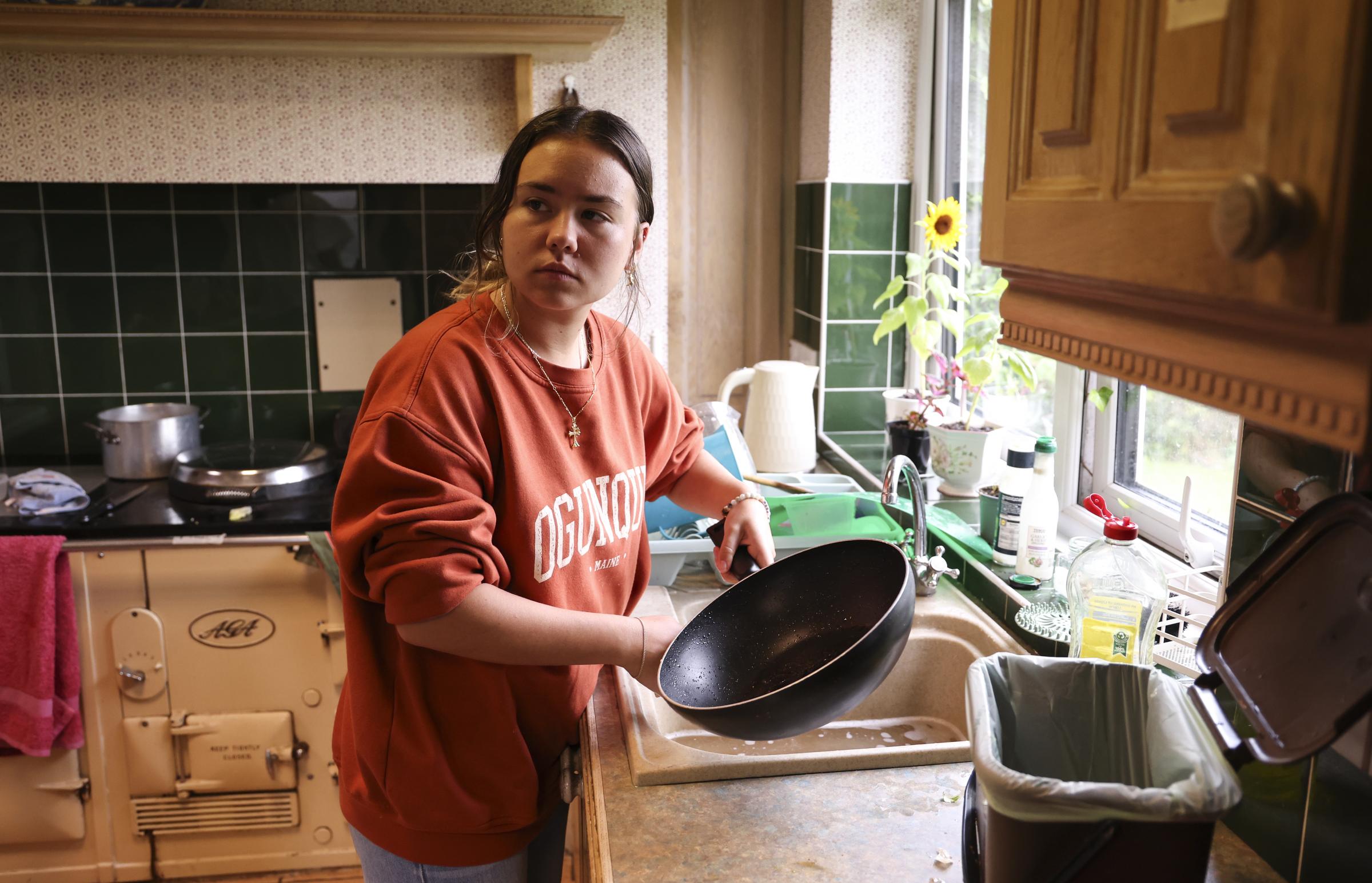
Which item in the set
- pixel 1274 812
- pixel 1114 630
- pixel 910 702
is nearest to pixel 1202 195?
pixel 1274 812

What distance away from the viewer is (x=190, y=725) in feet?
7.32

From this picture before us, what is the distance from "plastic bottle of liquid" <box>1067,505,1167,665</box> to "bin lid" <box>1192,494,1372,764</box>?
310mm

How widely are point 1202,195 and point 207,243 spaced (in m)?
2.55

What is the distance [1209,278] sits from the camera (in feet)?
1.70

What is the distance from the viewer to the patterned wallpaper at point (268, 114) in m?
2.25

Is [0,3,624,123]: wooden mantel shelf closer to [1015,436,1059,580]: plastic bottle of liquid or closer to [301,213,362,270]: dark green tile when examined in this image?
[301,213,362,270]: dark green tile

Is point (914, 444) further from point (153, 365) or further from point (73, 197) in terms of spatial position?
point (73, 197)

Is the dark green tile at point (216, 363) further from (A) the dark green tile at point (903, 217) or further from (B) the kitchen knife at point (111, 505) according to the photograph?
(A) the dark green tile at point (903, 217)

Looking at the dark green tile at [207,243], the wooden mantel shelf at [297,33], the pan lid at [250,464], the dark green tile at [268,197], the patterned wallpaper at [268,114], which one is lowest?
the pan lid at [250,464]

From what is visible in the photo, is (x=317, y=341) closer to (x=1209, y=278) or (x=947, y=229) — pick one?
(x=947, y=229)

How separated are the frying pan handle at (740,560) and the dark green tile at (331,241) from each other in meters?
1.62

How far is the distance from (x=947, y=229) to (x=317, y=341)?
164 centimetres

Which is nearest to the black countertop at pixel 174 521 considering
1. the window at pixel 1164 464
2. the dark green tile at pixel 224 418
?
the dark green tile at pixel 224 418

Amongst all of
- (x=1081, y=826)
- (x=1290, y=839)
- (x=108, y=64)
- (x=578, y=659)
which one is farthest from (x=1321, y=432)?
(x=108, y=64)
